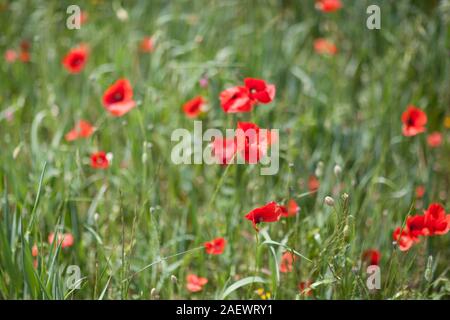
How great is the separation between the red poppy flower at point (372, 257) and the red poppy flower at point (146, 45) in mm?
1011

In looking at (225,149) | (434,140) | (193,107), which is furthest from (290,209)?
(434,140)

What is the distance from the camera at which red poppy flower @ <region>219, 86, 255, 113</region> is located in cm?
138

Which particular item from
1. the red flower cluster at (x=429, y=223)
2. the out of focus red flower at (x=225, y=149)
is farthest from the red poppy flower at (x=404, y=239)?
the out of focus red flower at (x=225, y=149)

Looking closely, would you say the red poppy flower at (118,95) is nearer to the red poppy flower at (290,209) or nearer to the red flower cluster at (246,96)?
the red flower cluster at (246,96)

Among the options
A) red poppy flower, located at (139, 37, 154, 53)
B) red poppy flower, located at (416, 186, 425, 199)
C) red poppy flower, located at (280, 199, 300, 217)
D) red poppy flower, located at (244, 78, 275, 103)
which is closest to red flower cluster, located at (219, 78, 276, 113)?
red poppy flower, located at (244, 78, 275, 103)

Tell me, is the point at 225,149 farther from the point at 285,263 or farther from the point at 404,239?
the point at 404,239

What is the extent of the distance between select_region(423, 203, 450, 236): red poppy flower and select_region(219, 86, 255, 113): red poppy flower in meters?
0.42

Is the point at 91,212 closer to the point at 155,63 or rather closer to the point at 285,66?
the point at 155,63

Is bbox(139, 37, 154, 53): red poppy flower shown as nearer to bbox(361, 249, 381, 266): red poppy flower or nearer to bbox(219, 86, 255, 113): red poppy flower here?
bbox(219, 86, 255, 113): red poppy flower

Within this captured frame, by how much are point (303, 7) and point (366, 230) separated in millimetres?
1259

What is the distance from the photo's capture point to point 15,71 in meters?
2.40

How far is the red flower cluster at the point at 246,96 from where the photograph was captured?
1386 mm

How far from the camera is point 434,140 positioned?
2068mm

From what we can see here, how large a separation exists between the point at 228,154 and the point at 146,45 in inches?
42.4
